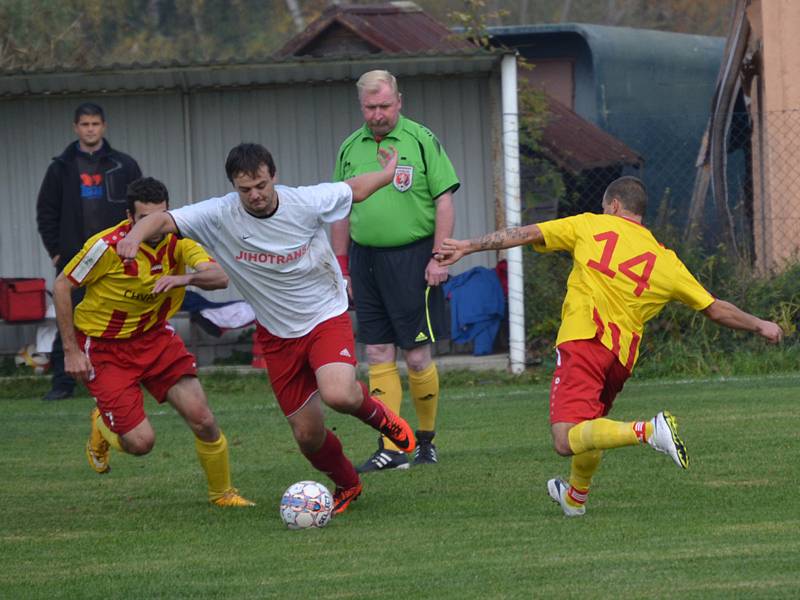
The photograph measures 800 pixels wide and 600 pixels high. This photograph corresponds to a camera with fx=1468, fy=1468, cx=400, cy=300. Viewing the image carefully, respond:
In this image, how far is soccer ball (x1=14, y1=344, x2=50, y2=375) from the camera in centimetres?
1394

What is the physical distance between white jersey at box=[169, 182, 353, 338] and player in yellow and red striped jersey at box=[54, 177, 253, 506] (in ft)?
1.49

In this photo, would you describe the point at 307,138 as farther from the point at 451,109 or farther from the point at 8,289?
the point at 8,289

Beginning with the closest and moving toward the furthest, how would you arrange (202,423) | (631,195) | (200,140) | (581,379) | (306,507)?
(581,379), (306,507), (631,195), (202,423), (200,140)

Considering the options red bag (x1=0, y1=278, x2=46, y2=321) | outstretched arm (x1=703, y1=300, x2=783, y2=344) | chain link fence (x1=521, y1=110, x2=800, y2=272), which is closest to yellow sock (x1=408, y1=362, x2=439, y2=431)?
outstretched arm (x1=703, y1=300, x2=783, y2=344)

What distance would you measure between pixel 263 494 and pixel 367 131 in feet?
6.90

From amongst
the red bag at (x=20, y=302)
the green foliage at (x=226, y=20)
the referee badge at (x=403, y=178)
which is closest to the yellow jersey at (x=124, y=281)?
the referee badge at (x=403, y=178)

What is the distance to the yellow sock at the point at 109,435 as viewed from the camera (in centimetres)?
765

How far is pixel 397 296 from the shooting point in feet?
27.3

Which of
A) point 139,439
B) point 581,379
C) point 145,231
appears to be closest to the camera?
point 145,231

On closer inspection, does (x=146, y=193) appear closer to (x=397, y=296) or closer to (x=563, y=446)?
(x=397, y=296)

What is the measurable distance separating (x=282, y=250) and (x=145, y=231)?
70 cm

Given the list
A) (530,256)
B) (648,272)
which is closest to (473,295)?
(530,256)

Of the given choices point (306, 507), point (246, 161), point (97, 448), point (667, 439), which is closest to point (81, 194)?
point (97, 448)

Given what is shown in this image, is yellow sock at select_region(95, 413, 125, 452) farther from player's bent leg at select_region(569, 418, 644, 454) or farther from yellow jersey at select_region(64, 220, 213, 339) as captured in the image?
player's bent leg at select_region(569, 418, 644, 454)
